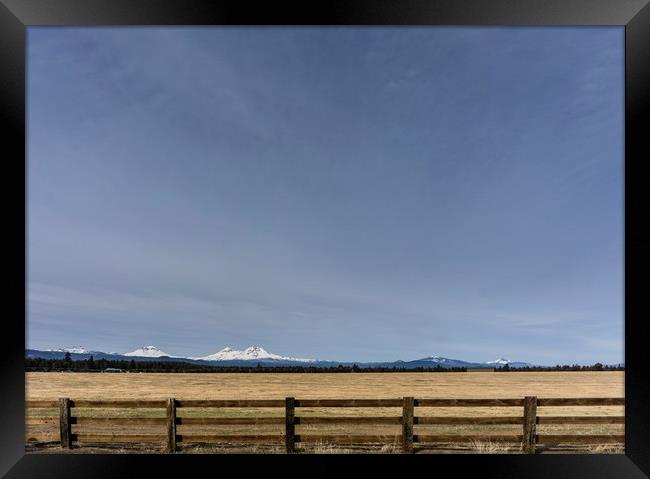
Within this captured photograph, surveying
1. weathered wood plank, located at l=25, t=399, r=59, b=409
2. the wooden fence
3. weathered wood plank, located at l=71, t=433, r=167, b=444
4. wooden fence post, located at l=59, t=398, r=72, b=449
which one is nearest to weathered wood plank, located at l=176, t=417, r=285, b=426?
the wooden fence

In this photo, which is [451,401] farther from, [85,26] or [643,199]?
[85,26]

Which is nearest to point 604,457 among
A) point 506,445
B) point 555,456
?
point 555,456

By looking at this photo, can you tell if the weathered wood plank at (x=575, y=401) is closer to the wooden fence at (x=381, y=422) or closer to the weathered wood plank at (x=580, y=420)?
the wooden fence at (x=381, y=422)

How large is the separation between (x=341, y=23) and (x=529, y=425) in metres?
4.54

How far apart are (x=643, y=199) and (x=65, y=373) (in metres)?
26.5

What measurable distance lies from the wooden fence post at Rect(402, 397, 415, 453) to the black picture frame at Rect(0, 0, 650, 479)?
2195mm

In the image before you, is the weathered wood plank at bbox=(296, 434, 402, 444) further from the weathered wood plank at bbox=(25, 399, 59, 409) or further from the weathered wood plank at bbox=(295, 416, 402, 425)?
the weathered wood plank at bbox=(25, 399, 59, 409)

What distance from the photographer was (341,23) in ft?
7.75

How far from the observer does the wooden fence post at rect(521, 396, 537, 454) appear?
4.59 m

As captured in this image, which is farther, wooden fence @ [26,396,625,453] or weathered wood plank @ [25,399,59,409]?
weathered wood plank @ [25,399,59,409]

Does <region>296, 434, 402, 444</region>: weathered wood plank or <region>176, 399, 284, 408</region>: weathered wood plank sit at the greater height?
<region>176, 399, 284, 408</region>: weathered wood plank

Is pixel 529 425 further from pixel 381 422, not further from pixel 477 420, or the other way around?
pixel 381 422

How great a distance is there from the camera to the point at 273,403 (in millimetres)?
4828

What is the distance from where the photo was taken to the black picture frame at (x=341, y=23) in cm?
220
